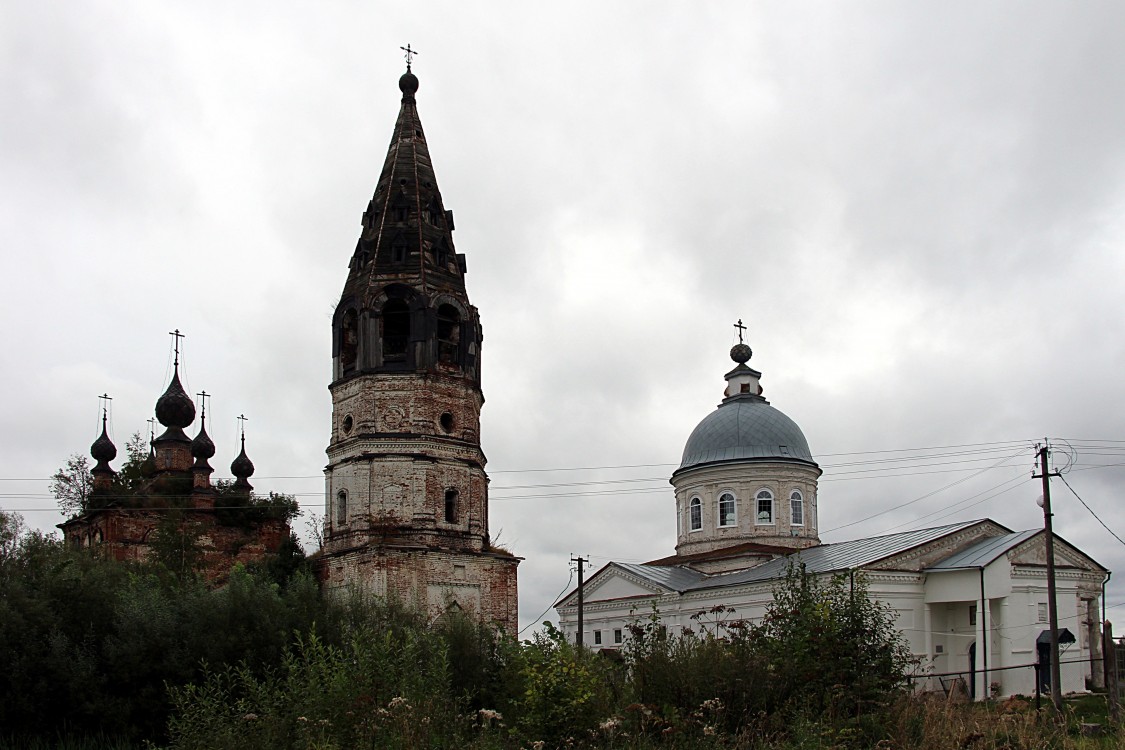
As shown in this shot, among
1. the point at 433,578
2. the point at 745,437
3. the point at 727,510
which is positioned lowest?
the point at 433,578

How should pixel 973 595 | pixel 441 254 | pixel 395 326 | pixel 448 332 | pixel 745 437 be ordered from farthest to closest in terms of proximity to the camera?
pixel 745 437
pixel 441 254
pixel 448 332
pixel 395 326
pixel 973 595

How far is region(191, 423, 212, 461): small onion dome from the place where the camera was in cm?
4109

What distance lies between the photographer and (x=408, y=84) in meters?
33.6

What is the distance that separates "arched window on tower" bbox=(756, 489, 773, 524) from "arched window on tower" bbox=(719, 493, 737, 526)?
860 millimetres

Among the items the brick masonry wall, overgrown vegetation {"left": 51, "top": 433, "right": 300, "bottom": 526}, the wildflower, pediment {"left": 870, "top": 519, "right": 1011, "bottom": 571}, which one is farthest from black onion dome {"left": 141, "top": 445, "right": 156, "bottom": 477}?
the wildflower

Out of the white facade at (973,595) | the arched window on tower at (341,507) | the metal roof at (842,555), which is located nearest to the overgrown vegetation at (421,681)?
the arched window on tower at (341,507)

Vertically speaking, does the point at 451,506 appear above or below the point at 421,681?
above

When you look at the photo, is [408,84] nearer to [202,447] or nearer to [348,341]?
[348,341]

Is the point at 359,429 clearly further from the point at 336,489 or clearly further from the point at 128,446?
the point at 128,446

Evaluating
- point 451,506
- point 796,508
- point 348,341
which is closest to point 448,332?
point 348,341

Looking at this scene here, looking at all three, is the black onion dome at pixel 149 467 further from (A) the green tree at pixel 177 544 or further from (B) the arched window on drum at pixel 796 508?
(B) the arched window on drum at pixel 796 508

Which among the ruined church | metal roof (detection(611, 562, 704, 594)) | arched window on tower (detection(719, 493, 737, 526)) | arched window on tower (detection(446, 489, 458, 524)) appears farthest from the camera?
arched window on tower (detection(719, 493, 737, 526))

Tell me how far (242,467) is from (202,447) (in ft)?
7.43

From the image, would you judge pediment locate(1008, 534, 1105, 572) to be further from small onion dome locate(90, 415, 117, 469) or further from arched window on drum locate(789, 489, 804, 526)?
small onion dome locate(90, 415, 117, 469)
